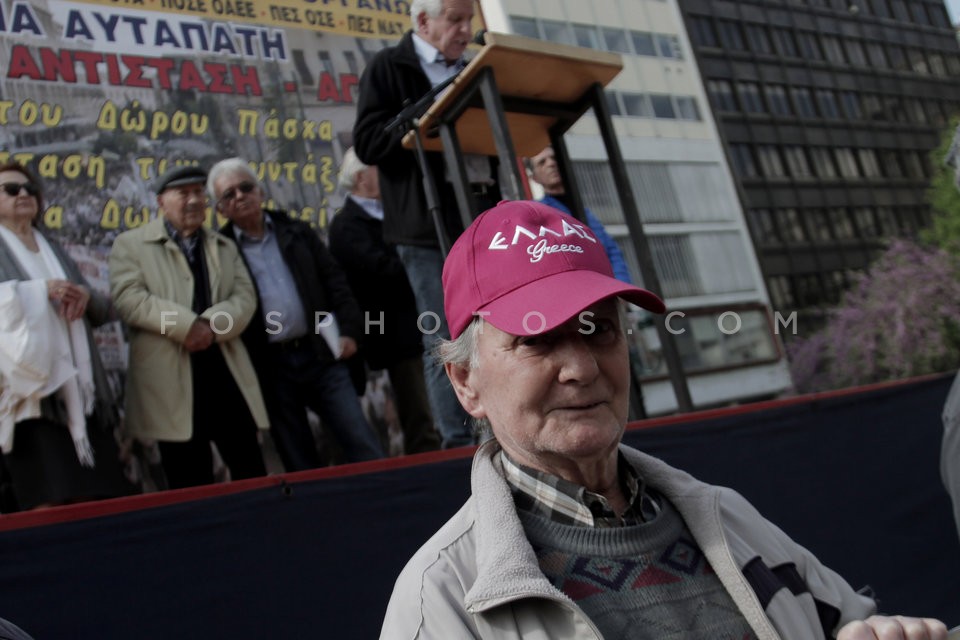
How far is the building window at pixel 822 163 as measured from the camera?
3978cm

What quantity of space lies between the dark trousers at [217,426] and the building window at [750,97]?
3720 cm

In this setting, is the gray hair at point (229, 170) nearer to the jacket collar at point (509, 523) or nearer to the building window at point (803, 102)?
the jacket collar at point (509, 523)

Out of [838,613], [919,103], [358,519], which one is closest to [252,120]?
[358,519]

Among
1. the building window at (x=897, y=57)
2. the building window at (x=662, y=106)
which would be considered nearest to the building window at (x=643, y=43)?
the building window at (x=662, y=106)

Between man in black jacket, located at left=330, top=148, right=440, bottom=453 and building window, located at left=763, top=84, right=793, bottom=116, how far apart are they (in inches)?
1487

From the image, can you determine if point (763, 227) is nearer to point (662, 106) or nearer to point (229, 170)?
point (662, 106)

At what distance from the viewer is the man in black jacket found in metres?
4.80

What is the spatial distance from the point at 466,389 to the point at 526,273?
30cm

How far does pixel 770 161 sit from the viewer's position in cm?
3812

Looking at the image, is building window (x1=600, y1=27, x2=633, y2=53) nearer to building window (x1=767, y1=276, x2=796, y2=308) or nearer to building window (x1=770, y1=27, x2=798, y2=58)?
building window (x1=770, y1=27, x2=798, y2=58)

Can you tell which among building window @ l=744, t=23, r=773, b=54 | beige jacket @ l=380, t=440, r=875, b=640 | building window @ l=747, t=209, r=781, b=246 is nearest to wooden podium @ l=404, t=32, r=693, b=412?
beige jacket @ l=380, t=440, r=875, b=640

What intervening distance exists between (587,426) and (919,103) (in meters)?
49.4

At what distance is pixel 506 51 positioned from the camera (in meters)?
3.30

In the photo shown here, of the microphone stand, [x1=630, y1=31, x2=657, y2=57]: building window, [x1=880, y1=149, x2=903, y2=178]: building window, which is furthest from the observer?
[x1=880, y1=149, x2=903, y2=178]: building window
